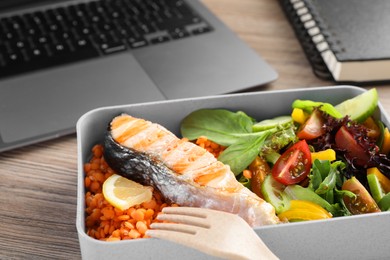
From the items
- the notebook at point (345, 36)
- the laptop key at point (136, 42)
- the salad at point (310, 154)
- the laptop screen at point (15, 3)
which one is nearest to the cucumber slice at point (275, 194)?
the salad at point (310, 154)

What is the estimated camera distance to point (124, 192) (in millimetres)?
900

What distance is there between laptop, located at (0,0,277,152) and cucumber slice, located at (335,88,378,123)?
28 centimetres

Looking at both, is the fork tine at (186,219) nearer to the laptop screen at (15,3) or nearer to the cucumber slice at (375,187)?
the cucumber slice at (375,187)

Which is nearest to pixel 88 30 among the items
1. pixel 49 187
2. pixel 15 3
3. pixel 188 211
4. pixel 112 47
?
pixel 112 47

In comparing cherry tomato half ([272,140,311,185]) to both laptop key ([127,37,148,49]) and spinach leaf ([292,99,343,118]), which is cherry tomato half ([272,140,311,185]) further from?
laptop key ([127,37,148,49])

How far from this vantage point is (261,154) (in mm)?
974

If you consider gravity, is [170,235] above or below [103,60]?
above

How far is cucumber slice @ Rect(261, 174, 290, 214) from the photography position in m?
0.89

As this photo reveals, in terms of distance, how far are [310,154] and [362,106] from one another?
0.14m

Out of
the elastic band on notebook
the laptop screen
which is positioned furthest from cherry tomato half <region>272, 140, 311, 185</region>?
the laptop screen

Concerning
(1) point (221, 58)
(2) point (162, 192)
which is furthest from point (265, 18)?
(2) point (162, 192)

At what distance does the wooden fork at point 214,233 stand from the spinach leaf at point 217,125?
0.69 ft

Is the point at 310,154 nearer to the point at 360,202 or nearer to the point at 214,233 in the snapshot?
the point at 360,202

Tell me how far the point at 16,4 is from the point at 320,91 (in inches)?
29.5
